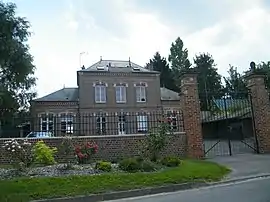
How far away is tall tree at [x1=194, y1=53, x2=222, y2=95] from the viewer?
72.8 m

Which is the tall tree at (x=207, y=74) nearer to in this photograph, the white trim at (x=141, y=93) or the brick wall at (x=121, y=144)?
the white trim at (x=141, y=93)

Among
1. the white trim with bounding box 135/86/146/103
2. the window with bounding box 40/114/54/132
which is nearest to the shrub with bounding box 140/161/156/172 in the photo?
the window with bounding box 40/114/54/132

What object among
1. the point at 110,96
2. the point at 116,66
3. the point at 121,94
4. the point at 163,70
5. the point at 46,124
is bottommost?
the point at 46,124

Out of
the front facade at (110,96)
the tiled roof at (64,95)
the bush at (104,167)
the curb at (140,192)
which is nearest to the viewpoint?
the curb at (140,192)

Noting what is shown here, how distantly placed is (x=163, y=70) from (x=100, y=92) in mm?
29287

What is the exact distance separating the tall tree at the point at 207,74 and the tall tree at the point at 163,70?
18.8ft

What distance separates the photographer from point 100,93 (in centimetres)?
4666

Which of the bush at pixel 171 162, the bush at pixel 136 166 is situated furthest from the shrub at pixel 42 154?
the bush at pixel 171 162

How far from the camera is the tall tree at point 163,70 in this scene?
71625 millimetres

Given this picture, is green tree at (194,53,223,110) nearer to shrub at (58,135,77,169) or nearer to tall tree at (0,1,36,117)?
tall tree at (0,1,36,117)

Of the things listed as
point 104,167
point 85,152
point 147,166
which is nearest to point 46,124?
point 85,152

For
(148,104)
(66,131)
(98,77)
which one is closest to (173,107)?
(148,104)

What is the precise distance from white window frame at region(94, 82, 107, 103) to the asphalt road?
36383 mm

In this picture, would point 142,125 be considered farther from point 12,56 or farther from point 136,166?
point 136,166
